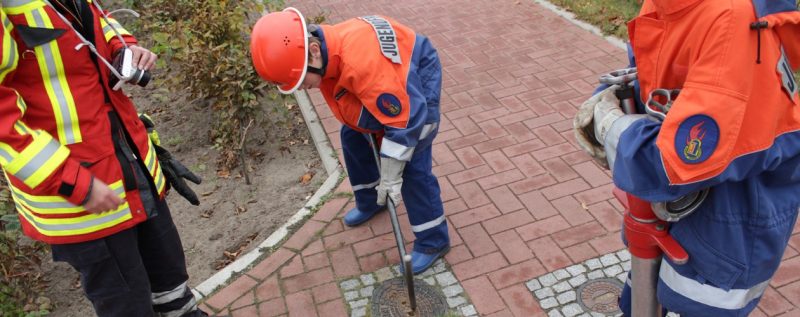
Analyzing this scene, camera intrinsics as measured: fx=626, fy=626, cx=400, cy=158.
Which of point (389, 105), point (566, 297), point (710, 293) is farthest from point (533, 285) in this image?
point (710, 293)

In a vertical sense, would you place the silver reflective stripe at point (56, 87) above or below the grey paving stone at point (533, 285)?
above

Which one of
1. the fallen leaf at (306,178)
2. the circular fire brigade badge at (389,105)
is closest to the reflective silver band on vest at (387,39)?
the circular fire brigade badge at (389,105)

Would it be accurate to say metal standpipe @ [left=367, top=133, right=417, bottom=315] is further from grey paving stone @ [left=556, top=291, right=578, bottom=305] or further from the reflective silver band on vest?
grey paving stone @ [left=556, top=291, right=578, bottom=305]

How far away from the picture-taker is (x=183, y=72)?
4.76 m

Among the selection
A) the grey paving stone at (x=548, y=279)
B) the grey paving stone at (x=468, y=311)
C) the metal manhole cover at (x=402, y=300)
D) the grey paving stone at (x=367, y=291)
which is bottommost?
the grey paving stone at (x=367, y=291)

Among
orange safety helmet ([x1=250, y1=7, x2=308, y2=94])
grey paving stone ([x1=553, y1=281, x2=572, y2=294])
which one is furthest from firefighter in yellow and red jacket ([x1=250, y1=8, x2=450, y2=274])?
grey paving stone ([x1=553, y1=281, x2=572, y2=294])

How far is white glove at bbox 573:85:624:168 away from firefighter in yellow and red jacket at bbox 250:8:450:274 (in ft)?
2.99

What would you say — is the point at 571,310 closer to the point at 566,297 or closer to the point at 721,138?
the point at 566,297

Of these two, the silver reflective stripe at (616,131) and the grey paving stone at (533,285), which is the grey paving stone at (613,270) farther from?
the silver reflective stripe at (616,131)

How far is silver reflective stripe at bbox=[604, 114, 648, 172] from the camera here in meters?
1.83

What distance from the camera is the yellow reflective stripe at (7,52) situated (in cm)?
208

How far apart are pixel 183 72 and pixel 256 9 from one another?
0.80 meters

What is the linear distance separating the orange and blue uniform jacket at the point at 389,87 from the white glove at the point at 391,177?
5 cm

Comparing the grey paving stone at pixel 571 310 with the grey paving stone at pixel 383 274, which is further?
the grey paving stone at pixel 383 274
